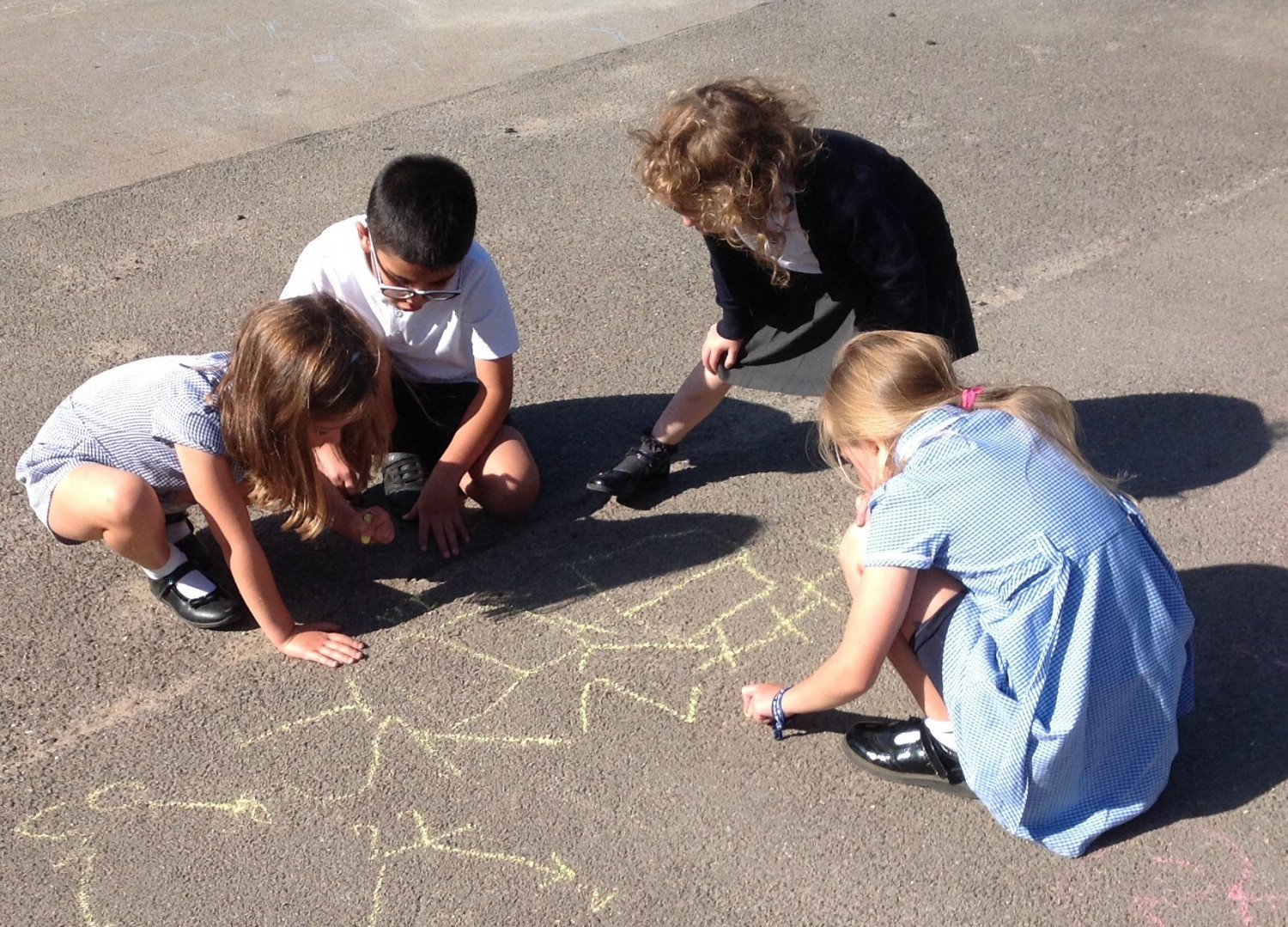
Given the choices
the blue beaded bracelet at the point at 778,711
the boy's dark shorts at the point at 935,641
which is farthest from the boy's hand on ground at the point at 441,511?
the boy's dark shorts at the point at 935,641

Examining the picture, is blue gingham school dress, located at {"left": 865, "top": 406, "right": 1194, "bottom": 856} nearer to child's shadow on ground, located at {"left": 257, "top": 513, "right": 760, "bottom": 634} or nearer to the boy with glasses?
child's shadow on ground, located at {"left": 257, "top": 513, "right": 760, "bottom": 634}

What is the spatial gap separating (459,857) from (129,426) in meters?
1.19

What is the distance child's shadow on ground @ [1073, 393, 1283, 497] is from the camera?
3.32 meters

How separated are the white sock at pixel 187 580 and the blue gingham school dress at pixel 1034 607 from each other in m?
1.54

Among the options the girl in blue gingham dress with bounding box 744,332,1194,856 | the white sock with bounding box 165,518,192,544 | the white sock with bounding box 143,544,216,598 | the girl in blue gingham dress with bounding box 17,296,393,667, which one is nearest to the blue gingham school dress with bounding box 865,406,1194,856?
the girl in blue gingham dress with bounding box 744,332,1194,856

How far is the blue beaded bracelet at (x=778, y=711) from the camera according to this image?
96.9 inches

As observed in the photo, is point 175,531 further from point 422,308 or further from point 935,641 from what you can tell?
point 935,641

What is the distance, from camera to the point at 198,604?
2.79m

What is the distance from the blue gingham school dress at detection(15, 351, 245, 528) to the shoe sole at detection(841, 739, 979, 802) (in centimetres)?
142

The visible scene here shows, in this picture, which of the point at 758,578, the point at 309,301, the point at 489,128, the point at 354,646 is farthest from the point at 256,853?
the point at 489,128

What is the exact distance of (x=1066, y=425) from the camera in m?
2.27

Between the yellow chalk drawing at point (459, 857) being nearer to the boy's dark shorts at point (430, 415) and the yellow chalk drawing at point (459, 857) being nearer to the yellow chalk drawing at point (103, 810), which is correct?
the yellow chalk drawing at point (103, 810)

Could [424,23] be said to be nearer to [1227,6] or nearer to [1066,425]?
[1227,6]

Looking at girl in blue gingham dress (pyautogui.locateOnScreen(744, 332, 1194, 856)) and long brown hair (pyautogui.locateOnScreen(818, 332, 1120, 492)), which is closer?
girl in blue gingham dress (pyautogui.locateOnScreen(744, 332, 1194, 856))
